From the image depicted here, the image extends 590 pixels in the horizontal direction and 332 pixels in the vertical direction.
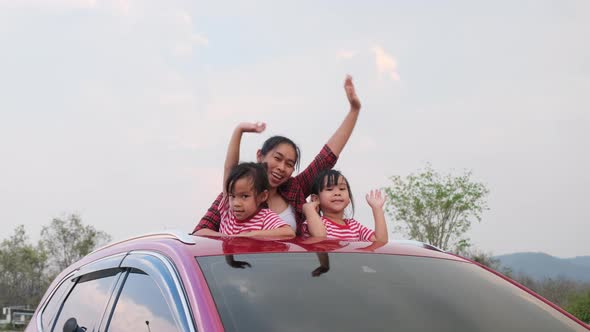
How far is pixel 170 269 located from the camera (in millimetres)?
2779

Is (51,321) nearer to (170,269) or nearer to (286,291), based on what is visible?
(170,269)

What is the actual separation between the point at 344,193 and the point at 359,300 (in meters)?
2.37

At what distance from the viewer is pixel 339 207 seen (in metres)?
4.93

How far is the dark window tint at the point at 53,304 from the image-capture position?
4.16 metres

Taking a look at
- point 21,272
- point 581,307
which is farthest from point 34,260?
point 581,307

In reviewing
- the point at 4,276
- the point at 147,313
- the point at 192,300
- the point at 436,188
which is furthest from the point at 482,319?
the point at 4,276

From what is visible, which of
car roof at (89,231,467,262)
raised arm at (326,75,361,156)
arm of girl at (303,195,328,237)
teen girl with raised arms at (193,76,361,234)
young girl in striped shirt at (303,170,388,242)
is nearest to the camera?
car roof at (89,231,467,262)

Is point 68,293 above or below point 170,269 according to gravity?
below

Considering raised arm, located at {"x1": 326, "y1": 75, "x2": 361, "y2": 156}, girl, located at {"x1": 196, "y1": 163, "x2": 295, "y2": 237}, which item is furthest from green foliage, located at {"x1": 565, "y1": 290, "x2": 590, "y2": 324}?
girl, located at {"x1": 196, "y1": 163, "x2": 295, "y2": 237}

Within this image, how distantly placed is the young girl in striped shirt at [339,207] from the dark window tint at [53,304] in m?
1.51

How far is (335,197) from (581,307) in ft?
46.8

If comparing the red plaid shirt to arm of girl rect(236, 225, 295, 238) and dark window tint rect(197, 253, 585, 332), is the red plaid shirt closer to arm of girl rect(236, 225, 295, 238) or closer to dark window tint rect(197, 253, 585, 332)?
arm of girl rect(236, 225, 295, 238)

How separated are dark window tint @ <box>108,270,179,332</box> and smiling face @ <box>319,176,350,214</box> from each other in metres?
1.95

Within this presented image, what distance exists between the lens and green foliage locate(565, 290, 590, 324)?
16970 mm
